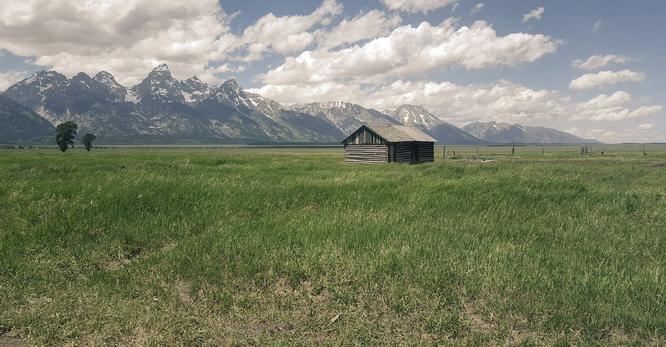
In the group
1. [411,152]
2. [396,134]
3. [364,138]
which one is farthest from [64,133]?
[411,152]

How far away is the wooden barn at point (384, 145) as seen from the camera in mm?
50375

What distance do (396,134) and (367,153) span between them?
454cm

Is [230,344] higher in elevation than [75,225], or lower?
lower

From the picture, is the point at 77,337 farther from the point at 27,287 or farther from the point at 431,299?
the point at 431,299

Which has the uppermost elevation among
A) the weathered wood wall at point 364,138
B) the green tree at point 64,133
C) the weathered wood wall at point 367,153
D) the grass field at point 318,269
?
the green tree at point 64,133

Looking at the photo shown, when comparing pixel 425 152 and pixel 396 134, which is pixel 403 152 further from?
pixel 425 152

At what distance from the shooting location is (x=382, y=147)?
50688 millimetres

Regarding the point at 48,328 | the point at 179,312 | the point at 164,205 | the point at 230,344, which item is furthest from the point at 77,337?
the point at 164,205

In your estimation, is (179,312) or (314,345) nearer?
(314,345)

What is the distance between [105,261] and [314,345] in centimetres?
516

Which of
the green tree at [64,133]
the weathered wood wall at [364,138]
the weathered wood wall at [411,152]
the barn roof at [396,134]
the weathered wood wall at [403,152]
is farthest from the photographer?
the green tree at [64,133]

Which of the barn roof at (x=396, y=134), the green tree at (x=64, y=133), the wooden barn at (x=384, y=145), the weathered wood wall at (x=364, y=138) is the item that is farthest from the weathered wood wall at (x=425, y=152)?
the green tree at (x=64, y=133)

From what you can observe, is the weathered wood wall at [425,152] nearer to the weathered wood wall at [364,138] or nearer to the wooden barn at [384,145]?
the wooden barn at [384,145]

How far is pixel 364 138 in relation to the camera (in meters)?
52.5
